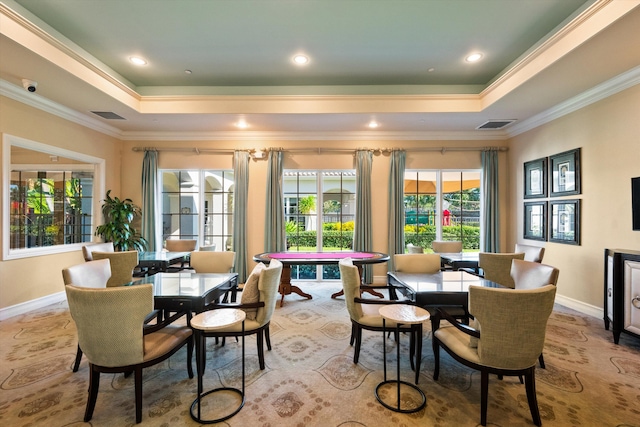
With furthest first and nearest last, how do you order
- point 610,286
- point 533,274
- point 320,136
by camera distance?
point 320,136
point 610,286
point 533,274

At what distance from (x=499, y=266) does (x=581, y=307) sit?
1.64 meters

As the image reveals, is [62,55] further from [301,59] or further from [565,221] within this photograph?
[565,221]

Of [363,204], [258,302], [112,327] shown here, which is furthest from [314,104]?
[112,327]

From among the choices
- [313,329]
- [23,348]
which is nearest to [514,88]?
[313,329]

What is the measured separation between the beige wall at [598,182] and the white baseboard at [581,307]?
0.01 metres

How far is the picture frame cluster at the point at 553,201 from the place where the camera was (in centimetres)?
410

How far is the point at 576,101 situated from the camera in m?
4.02

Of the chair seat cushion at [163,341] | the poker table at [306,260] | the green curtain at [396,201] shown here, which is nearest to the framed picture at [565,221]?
the green curtain at [396,201]

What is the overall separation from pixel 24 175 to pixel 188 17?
375cm

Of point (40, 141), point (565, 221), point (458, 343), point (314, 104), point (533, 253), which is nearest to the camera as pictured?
point (458, 343)

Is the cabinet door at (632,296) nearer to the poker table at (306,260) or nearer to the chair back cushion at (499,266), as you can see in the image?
the chair back cushion at (499,266)

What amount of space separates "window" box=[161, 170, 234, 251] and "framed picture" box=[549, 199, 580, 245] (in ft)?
18.6

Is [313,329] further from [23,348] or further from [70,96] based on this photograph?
[70,96]

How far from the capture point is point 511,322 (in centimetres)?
174
